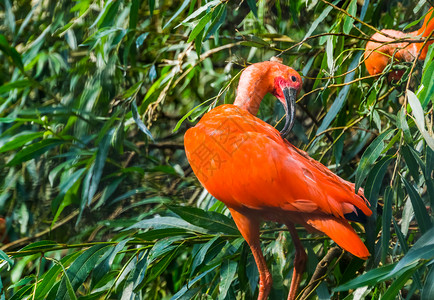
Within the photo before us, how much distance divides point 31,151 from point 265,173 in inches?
45.3

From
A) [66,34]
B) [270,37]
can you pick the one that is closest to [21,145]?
[66,34]

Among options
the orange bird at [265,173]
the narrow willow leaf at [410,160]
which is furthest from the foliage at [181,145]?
the orange bird at [265,173]

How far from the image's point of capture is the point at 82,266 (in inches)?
57.4

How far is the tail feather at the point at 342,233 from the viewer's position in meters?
1.01

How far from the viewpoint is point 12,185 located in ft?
8.26

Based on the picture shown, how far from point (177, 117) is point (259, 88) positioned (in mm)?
681

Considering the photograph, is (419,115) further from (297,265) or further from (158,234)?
(158,234)

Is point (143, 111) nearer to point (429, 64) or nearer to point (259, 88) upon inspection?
point (259, 88)

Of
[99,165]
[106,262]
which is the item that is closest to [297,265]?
[106,262]

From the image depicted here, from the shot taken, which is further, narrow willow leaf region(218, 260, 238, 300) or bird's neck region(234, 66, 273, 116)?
narrow willow leaf region(218, 260, 238, 300)

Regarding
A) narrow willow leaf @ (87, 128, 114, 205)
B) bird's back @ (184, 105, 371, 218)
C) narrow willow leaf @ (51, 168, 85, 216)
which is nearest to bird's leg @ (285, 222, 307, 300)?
bird's back @ (184, 105, 371, 218)

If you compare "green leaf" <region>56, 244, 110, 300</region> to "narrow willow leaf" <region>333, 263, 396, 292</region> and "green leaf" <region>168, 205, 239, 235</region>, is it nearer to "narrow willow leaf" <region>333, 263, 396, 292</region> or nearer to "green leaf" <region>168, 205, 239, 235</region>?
"green leaf" <region>168, 205, 239, 235</region>

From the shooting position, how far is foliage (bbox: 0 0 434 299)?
1282mm

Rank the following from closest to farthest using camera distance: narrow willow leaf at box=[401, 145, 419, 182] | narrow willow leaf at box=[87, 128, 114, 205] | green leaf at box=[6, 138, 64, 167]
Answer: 1. narrow willow leaf at box=[401, 145, 419, 182]
2. narrow willow leaf at box=[87, 128, 114, 205]
3. green leaf at box=[6, 138, 64, 167]
